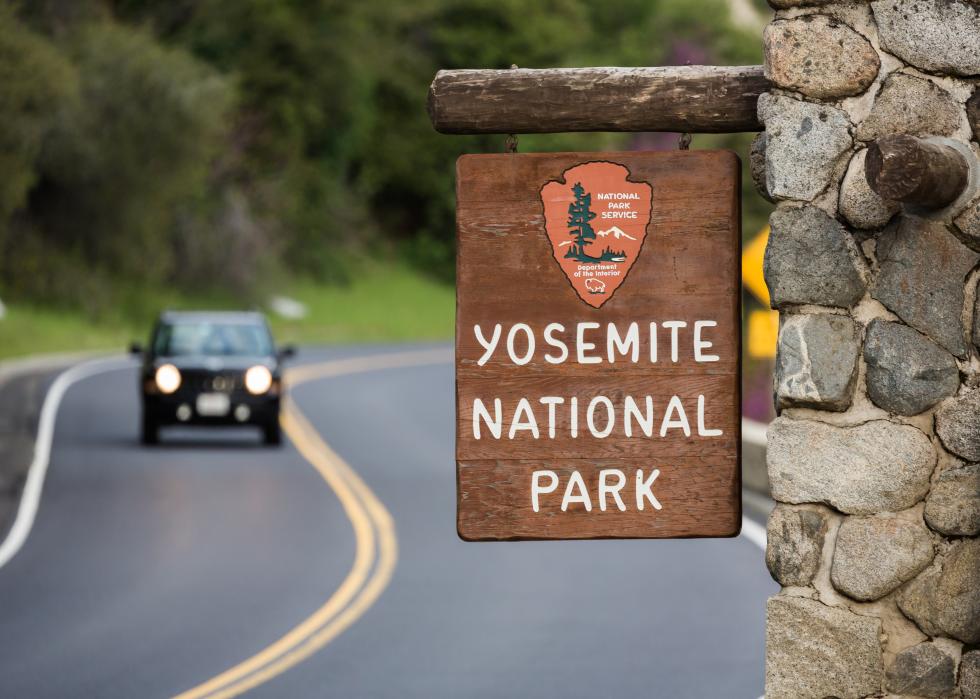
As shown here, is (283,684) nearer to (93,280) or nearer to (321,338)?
(93,280)

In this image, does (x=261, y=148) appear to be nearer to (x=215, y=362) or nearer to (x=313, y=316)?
(x=313, y=316)

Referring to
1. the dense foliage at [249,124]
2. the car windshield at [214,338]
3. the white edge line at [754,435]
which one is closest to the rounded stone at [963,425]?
the white edge line at [754,435]

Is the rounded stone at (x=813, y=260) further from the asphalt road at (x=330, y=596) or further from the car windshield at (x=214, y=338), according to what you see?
the car windshield at (x=214, y=338)

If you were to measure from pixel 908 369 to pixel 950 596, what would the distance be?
76 cm

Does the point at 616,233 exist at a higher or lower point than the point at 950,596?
higher

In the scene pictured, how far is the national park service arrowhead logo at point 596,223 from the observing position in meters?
7.24

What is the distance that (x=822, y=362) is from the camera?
23.0ft

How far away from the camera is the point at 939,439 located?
22.9 ft

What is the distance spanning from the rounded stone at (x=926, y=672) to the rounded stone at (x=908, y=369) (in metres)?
0.79

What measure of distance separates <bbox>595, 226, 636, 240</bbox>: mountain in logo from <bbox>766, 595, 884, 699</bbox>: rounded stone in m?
1.34

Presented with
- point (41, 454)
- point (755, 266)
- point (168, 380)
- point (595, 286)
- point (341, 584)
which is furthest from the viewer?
point (168, 380)

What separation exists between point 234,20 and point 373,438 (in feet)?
147

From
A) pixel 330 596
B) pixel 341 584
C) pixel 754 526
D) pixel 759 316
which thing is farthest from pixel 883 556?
pixel 759 316

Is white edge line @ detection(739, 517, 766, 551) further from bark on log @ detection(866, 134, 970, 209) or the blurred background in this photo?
bark on log @ detection(866, 134, 970, 209)
